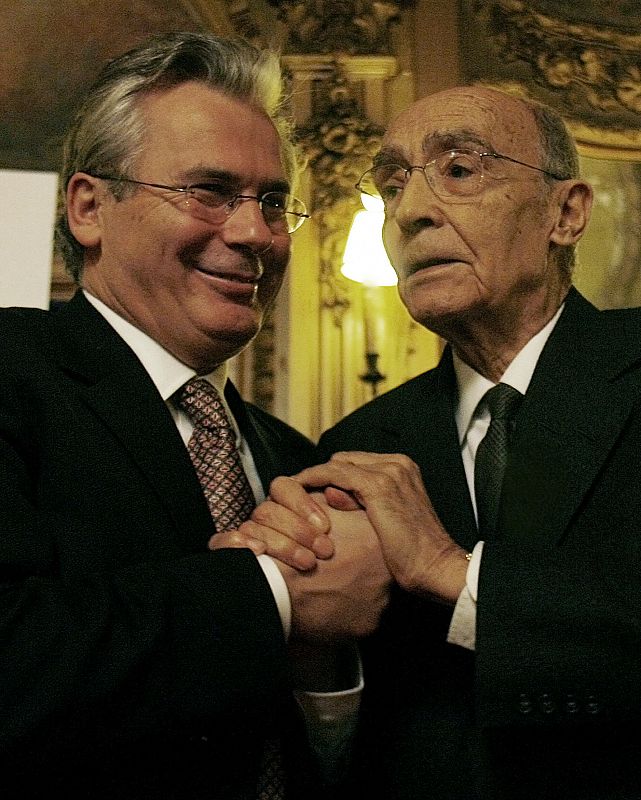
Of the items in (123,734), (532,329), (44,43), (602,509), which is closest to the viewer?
(123,734)

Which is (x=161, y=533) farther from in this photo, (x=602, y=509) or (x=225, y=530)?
(x=602, y=509)

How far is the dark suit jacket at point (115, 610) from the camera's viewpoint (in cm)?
113

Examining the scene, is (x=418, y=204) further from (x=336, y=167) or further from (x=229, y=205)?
(x=336, y=167)

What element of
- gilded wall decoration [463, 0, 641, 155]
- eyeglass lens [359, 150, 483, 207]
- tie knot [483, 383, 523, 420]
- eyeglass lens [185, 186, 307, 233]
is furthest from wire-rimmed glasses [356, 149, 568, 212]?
gilded wall decoration [463, 0, 641, 155]

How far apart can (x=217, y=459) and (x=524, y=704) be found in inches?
23.0

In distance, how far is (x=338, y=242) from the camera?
4230 mm

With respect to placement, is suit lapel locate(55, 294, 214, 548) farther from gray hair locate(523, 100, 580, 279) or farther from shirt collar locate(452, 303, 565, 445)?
gray hair locate(523, 100, 580, 279)

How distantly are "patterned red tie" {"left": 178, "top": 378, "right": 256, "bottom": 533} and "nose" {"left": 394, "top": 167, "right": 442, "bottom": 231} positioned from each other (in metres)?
0.49

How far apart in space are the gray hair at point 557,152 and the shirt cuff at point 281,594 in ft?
2.85

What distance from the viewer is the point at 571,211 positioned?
73.5 inches

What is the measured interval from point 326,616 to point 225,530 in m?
0.23

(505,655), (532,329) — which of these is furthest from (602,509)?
(532,329)

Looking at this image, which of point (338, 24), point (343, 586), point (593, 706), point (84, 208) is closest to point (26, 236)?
point (84, 208)

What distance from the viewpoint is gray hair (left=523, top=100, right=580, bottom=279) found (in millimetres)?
1841
